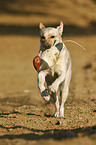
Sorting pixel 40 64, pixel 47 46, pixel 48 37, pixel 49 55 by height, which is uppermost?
pixel 48 37

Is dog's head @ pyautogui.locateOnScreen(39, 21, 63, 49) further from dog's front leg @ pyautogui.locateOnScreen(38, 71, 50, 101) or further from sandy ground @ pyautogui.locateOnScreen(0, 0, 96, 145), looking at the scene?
sandy ground @ pyautogui.locateOnScreen(0, 0, 96, 145)

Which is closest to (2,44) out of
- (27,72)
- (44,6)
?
(27,72)

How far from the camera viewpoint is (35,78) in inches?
506

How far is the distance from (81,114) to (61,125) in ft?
2.95

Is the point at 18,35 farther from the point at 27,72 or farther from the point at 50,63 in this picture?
the point at 50,63

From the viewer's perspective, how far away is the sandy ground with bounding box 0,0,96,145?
4.66 meters

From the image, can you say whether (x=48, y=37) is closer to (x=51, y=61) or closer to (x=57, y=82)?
(x=51, y=61)

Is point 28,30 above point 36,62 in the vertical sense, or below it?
above

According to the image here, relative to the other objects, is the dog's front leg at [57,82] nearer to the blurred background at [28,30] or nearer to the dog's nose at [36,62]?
the dog's nose at [36,62]

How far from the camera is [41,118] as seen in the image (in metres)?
5.99

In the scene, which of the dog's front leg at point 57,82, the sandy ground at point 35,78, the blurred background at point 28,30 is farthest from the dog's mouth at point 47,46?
the blurred background at point 28,30

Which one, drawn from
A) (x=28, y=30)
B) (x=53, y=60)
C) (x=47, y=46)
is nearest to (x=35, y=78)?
(x=53, y=60)

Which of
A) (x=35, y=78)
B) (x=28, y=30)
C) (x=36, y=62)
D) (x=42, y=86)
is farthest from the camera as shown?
(x=28, y=30)

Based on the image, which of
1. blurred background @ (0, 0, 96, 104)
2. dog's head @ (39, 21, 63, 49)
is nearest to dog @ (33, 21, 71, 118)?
dog's head @ (39, 21, 63, 49)
